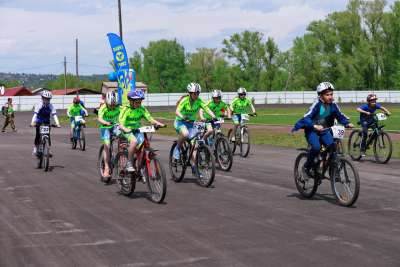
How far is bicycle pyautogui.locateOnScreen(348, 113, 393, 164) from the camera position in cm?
1525

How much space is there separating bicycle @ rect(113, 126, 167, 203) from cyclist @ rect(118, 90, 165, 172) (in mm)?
102

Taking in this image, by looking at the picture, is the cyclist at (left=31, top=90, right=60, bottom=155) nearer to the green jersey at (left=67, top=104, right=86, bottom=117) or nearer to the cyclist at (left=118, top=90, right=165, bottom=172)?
the cyclist at (left=118, top=90, right=165, bottom=172)

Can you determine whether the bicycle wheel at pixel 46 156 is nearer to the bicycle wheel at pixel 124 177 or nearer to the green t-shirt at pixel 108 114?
the green t-shirt at pixel 108 114

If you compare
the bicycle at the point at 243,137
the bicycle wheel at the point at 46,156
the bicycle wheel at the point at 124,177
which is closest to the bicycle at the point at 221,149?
the bicycle at the point at 243,137

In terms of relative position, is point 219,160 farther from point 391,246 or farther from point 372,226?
point 391,246

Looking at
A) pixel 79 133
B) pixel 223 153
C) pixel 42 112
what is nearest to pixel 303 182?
pixel 223 153

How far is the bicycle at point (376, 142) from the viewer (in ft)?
50.0

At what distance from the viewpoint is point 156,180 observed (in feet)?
32.3

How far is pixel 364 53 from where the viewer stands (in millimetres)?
86312

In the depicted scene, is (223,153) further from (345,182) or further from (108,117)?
(345,182)

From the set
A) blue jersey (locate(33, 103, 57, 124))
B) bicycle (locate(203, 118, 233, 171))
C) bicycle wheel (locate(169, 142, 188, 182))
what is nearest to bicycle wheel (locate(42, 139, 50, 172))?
blue jersey (locate(33, 103, 57, 124))

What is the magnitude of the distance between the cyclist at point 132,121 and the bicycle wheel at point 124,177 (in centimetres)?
34

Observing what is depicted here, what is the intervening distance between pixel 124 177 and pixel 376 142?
7422 mm

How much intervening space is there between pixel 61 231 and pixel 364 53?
82974 mm
